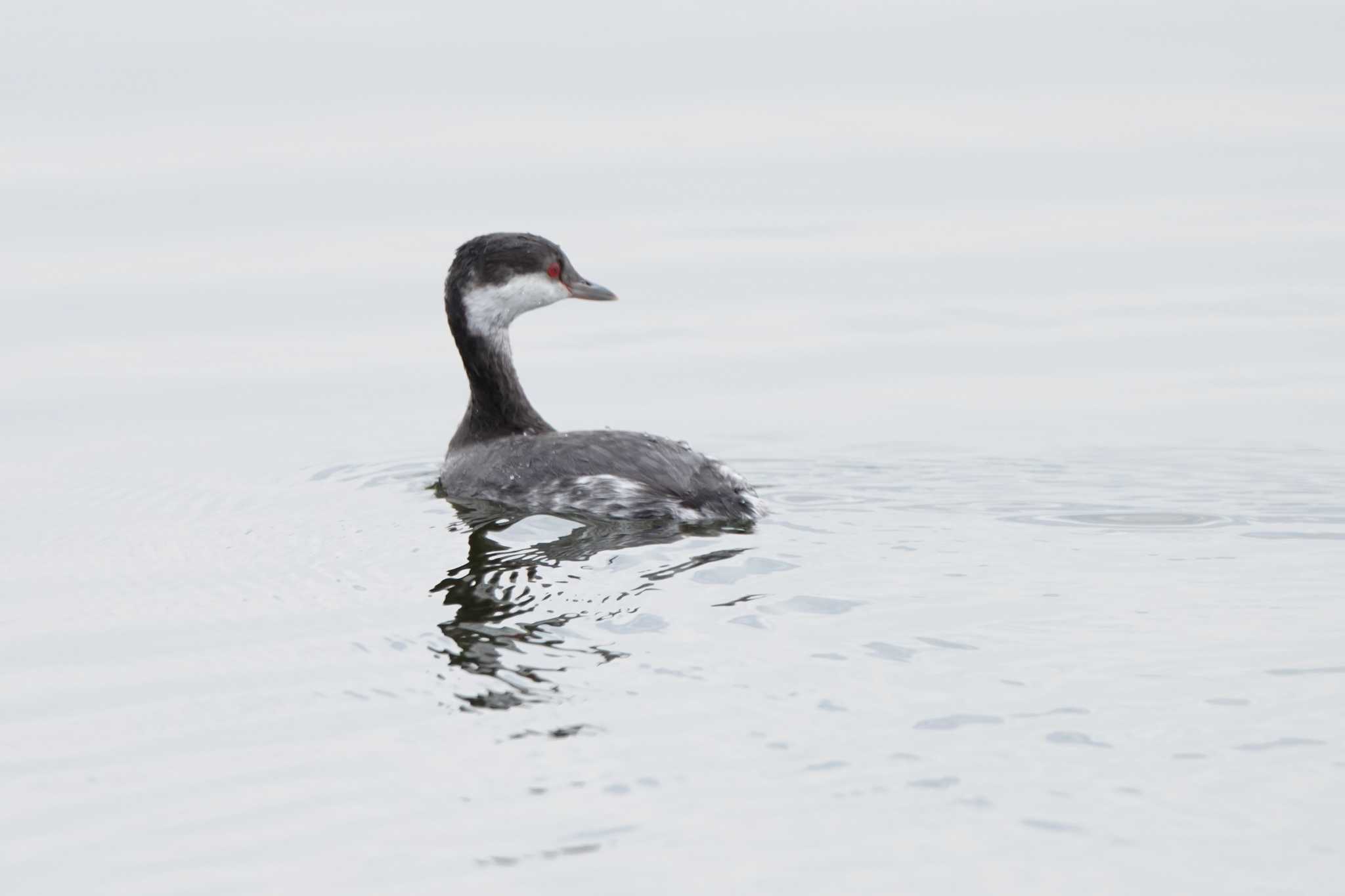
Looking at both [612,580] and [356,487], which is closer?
[612,580]

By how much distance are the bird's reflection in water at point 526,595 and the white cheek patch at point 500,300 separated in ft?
4.16

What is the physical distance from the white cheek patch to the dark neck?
0.16 feet

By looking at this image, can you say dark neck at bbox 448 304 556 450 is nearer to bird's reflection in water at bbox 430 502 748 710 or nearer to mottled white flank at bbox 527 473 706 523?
bird's reflection in water at bbox 430 502 748 710

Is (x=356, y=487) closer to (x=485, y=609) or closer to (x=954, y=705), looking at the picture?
(x=485, y=609)

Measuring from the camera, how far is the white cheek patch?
→ 10961 mm

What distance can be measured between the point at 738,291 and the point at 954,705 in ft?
30.1

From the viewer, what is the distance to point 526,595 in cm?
833

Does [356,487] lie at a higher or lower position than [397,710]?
higher

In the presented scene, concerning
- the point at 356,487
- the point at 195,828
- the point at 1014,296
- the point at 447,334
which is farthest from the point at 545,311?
the point at 195,828

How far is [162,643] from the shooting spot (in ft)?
26.5

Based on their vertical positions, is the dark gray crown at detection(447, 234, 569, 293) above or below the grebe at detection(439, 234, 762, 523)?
above

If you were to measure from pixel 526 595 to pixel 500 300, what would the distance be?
9.89ft

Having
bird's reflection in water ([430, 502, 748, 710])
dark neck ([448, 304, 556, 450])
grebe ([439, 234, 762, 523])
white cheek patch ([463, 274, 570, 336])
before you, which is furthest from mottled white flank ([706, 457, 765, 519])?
white cheek patch ([463, 274, 570, 336])

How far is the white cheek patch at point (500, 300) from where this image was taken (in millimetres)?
10961
